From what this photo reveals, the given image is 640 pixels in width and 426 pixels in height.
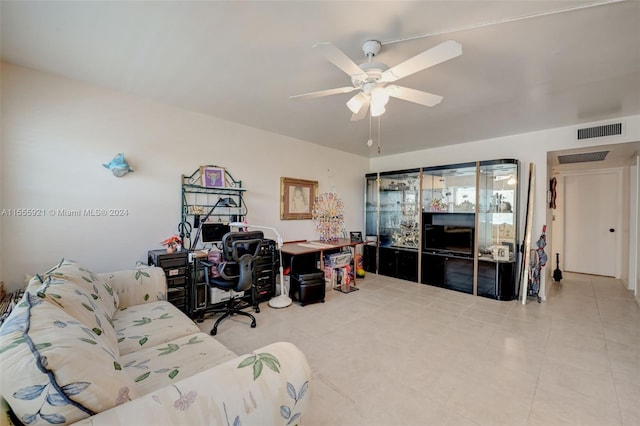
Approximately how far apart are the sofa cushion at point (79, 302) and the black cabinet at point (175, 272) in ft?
3.55

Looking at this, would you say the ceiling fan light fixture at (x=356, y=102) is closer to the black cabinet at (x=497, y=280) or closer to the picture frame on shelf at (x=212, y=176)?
the picture frame on shelf at (x=212, y=176)

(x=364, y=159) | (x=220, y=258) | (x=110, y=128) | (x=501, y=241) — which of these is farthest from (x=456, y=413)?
(x=364, y=159)

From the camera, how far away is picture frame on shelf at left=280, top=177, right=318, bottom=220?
432 centimetres

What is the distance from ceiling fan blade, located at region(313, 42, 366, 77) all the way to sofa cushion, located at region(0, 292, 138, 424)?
1727 millimetres

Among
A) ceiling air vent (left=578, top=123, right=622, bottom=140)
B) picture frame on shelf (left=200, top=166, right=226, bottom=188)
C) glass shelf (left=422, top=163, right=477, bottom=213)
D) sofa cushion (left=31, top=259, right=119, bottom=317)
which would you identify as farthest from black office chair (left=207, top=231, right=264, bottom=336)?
ceiling air vent (left=578, top=123, right=622, bottom=140)

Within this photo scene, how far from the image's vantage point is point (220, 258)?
3.01 meters

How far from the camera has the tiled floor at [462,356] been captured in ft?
5.57

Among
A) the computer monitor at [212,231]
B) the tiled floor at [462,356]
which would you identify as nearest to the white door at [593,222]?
the tiled floor at [462,356]

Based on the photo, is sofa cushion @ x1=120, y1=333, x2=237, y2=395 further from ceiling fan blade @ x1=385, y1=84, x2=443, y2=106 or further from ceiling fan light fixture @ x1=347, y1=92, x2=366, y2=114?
ceiling fan blade @ x1=385, y1=84, x2=443, y2=106

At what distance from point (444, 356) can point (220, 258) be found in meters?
2.47

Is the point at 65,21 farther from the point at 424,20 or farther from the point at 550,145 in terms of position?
the point at 550,145

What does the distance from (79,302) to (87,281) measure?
1.52 ft

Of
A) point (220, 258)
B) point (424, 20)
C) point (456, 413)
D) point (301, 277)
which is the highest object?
point (424, 20)

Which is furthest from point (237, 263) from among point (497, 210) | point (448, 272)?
point (497, 210)
